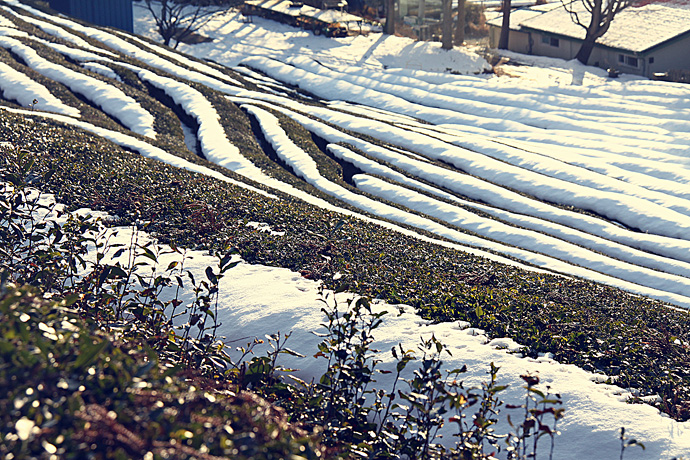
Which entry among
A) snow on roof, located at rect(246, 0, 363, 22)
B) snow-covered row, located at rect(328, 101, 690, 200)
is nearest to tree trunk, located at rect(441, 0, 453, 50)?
snow on roof, located at rect(246, 0, 363, 22)

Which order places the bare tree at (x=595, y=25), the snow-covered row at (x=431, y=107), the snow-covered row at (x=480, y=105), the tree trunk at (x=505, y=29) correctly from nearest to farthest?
the snow-covered row at (x=431, y=107)
the snow-covered row at (x=480, y=105)
the bare tree at (x=595, y=25)
the tree trunk at (x=505, y=29)

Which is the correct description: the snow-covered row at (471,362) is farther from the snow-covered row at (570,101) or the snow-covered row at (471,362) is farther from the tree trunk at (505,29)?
the tree trunk at (505,29)

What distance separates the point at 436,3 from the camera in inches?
2341

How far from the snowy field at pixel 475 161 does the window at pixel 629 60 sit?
6.99 feet

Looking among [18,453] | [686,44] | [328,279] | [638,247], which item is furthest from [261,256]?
[686,44]

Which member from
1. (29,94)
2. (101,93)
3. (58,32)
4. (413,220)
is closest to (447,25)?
(58,32)

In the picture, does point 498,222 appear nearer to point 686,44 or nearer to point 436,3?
point 686,44

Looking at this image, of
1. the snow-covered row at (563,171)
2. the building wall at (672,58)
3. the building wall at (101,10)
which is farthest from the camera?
the building wall at (672,58)

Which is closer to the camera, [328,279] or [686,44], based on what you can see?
[328,279]

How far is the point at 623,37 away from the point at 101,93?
38886 millimetres

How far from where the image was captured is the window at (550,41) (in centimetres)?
4991

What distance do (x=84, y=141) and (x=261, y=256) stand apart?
6454mm

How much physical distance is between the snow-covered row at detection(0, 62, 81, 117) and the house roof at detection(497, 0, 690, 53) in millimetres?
37999

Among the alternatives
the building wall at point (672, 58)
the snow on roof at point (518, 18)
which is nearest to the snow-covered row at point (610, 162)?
the building wall at point (672, 58)
